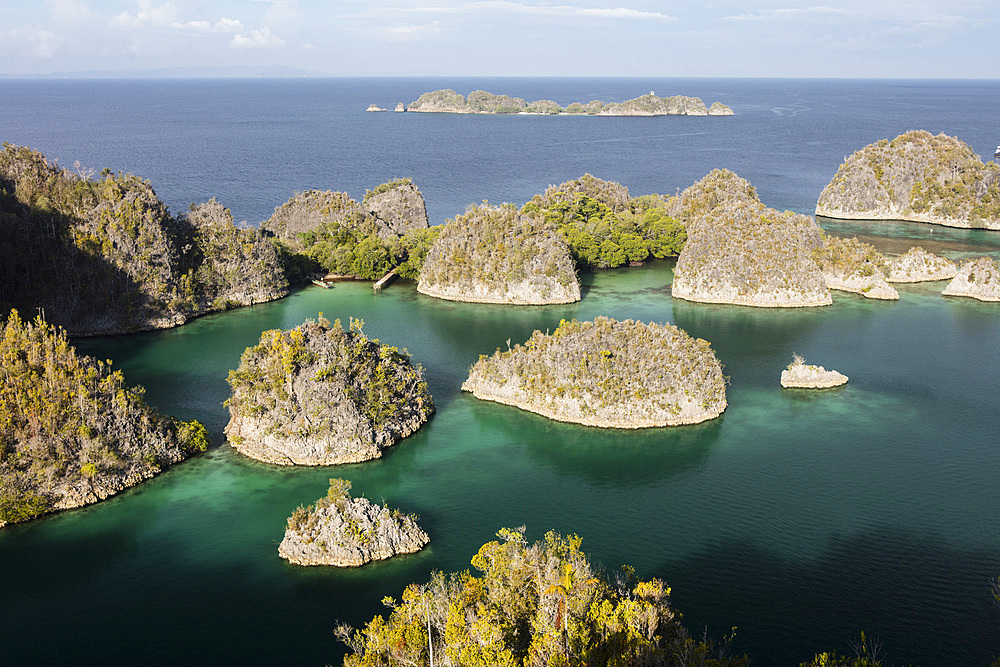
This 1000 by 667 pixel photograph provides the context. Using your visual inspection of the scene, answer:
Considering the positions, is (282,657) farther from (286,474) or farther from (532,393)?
(532,393)

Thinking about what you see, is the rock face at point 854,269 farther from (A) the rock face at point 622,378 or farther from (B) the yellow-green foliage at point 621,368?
(A) the rock face at point 622,378

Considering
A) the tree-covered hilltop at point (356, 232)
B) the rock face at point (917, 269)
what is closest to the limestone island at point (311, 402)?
the tree-covered hilltop at point (356, 232)

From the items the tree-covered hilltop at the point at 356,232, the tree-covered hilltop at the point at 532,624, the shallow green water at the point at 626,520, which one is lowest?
the shallow green water at the point at 626,520

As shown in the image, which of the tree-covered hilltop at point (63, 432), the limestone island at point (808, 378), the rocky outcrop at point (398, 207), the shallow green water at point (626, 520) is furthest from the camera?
the rocky outcrop at point (398, 207)

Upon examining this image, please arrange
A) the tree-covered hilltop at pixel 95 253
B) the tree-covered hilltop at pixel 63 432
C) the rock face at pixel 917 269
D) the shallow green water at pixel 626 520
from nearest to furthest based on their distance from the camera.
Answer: the shallow green water at pixel 626 520
the tree-covered hilltop at pixel 63 432
the tree-covered hilltop at pixel 95 253
the rock face at pixel 917 269

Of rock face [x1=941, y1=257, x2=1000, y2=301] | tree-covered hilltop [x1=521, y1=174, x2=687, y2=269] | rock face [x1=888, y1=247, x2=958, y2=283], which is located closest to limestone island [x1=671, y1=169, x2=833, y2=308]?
tree-covered hilltop [x1=521, y1=174, x2=687, y2=269]

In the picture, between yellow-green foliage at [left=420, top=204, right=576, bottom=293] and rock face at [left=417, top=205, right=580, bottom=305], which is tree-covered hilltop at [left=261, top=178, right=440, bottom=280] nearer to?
yellow-green foliage at [left=420, top=204, right=576, bottom=293]

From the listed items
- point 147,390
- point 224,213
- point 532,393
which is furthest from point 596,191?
point 147,390
